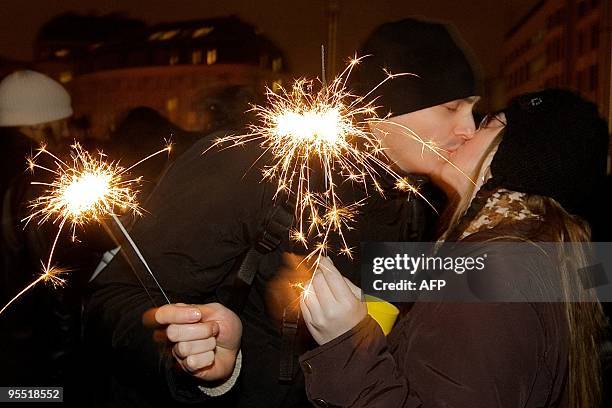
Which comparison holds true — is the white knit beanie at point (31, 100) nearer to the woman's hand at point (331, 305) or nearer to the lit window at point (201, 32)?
the woman's hand at point (331, 305)

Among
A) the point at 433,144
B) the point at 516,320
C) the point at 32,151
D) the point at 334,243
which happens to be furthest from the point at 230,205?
the point at 32,151

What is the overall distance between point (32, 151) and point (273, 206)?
1212mm

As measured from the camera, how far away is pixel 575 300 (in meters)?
1.04

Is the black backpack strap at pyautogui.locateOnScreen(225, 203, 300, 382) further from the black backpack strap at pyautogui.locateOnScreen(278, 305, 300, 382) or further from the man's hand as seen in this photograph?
the man's hand

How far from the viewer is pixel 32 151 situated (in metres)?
2.12

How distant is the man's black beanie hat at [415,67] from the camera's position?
4.76 ft

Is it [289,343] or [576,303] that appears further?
[289,343]

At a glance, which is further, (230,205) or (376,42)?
(376,42)

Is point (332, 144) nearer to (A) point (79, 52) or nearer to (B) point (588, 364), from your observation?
(B) point (588, 364)

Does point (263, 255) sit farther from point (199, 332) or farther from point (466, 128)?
point (466, 128)

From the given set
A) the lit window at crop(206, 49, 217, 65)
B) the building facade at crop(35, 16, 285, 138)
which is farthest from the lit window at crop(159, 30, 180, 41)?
the lit window at crop(206, 49, 217, 65)

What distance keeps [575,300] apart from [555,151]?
23 cm

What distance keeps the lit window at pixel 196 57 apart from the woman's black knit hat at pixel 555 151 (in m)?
5.55

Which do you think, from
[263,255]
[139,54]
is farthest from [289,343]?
[139,54]
